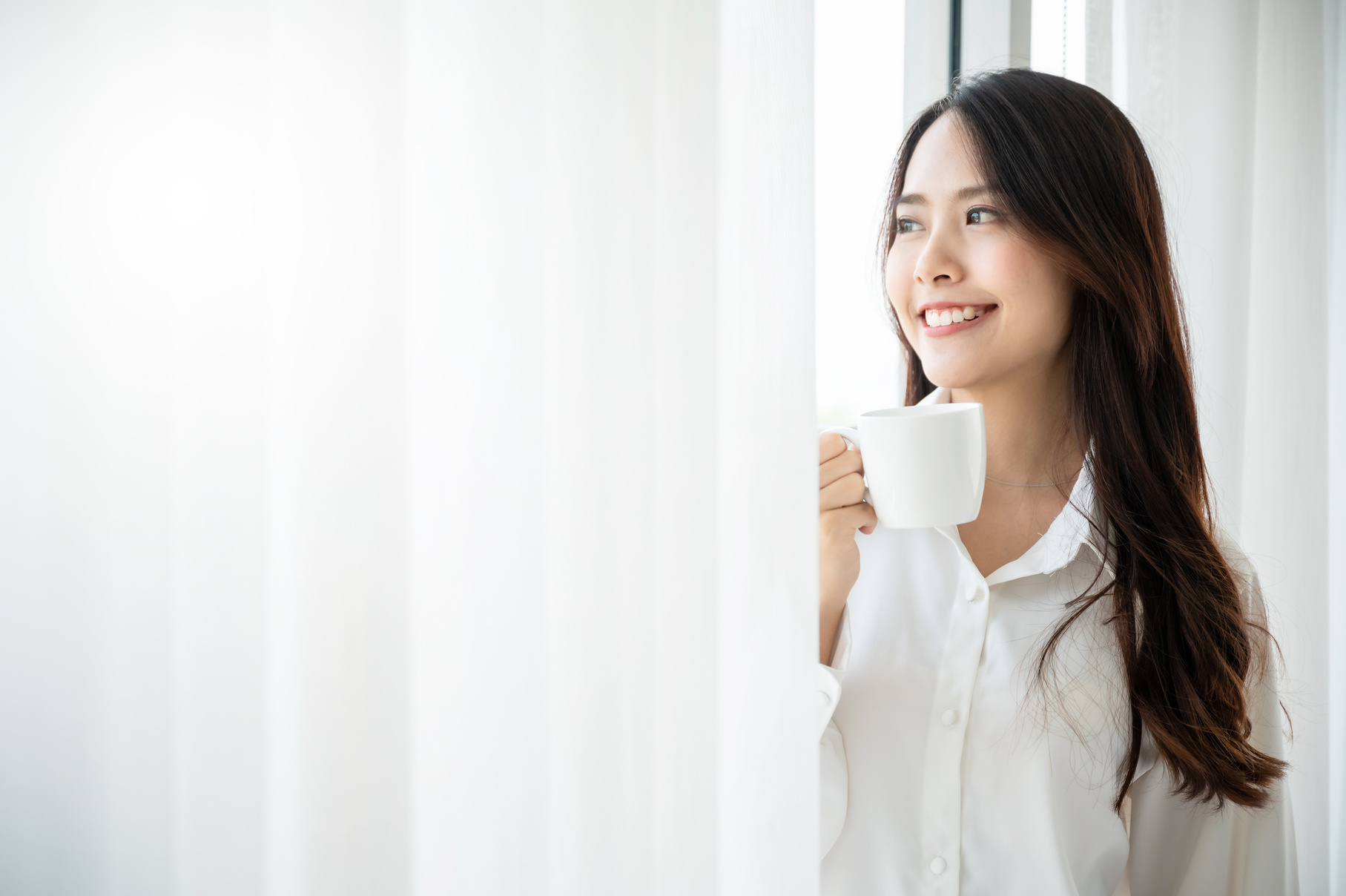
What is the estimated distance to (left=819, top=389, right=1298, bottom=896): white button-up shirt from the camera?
817 millimetres

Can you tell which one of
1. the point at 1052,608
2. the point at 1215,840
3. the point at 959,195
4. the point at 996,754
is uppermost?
the point at 959,195

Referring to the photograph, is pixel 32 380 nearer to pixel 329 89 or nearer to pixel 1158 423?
pixel 329 89

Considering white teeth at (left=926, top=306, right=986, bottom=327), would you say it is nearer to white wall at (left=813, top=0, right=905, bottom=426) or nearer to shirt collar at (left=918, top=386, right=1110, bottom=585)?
shirt collar at (left=918, top=386, right=1110, bottom=585)

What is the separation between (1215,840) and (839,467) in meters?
0.65

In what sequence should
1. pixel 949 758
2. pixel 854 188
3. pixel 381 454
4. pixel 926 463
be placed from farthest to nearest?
1. pixel 854 188
2. pixel 949 758
3. pixel 926 463
4. pixel 381 454

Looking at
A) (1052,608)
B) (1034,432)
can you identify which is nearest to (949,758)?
(1052,608)

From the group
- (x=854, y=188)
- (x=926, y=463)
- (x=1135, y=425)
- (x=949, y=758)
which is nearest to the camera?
(x=926, y=463)

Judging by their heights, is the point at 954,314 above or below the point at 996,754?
above

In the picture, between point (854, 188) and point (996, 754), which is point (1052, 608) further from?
point (854, 188)

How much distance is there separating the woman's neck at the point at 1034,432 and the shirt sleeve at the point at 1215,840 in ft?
1.08

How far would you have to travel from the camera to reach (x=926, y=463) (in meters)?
0.69

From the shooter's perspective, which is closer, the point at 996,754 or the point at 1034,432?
the point at 996,754

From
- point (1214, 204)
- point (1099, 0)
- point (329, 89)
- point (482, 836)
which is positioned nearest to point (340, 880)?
point (482, 836)

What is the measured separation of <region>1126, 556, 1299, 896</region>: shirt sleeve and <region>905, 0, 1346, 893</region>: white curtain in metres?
0.33
